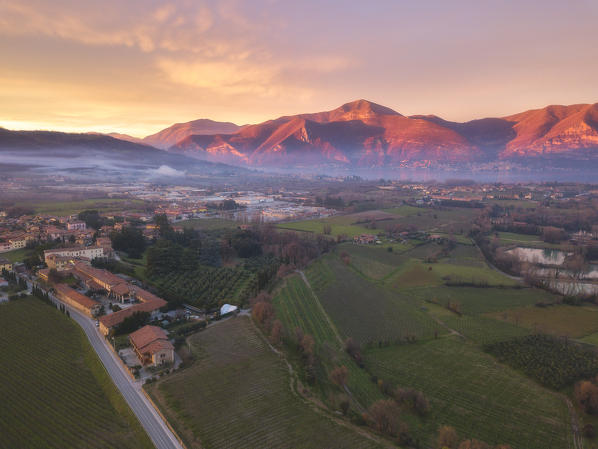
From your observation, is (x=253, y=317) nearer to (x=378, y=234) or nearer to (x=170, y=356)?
(x=170, y=356)

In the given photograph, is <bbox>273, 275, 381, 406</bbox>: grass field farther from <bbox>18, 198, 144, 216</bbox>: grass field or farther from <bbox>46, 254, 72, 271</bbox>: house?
<bbox>18, 198, 144, 216</bbox>: grass field

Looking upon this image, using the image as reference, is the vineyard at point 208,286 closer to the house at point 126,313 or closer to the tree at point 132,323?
the house at point 126,313

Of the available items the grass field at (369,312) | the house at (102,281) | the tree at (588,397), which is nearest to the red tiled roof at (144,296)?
the house at (102,281)

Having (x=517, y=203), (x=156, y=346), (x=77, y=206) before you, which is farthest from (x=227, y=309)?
(x=517, y=203)

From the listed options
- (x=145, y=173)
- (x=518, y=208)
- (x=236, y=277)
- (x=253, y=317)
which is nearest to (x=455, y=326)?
(x=253, y=317)

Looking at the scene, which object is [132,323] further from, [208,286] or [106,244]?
[106,244]

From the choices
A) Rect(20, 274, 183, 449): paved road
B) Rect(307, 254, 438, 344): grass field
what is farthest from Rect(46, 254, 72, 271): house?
Rect(307, 254, 438, 344): grass field
